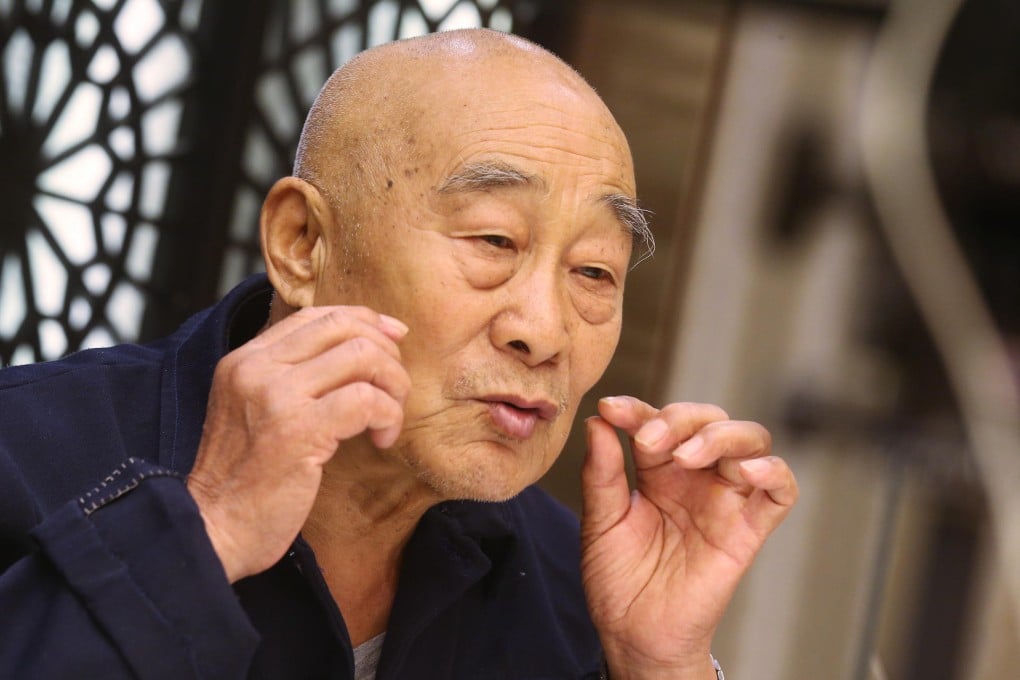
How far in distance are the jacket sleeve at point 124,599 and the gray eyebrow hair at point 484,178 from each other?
0.52m

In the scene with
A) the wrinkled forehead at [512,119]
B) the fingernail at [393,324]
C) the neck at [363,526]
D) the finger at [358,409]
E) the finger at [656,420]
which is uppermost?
the wrinkled forehead at [512,119]

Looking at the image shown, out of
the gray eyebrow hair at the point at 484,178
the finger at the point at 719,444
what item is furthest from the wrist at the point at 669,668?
the gray eyebrow hair at the point at 484,178

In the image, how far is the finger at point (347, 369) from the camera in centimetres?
134

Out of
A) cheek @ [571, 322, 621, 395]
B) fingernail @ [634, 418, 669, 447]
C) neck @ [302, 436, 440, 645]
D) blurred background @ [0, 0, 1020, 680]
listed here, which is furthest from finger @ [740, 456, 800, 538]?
blurred background @ [0, 0, 1020, 680]

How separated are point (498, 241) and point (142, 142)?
95 centimetres

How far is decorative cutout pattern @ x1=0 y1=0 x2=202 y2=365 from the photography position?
2.12 m

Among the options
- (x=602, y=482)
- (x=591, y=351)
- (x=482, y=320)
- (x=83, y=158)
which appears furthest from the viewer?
(x=83, y=158)

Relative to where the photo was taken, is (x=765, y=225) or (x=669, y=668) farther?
(x=765, y=225)

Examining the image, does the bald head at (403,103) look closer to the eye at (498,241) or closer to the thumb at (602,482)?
the eye at (498,241)

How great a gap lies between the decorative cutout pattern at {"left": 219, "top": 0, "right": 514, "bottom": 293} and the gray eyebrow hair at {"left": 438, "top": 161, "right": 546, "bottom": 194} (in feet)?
2.96

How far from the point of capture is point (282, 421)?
133 centimetres

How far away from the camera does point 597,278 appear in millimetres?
1728

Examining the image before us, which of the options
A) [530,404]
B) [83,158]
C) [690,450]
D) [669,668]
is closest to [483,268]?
[530,404]

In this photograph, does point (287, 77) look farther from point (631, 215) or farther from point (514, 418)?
point (514, 418)
